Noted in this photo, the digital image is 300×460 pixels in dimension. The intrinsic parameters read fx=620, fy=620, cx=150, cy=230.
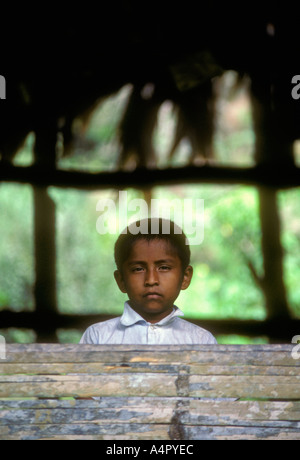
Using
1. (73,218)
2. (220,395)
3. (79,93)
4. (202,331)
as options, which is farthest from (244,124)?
(220,395)

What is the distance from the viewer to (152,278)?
5.60 feet

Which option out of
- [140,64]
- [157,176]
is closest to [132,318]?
[157,176]

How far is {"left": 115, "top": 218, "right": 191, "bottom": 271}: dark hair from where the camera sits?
5.87 feet

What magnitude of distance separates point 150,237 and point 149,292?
0.55ft

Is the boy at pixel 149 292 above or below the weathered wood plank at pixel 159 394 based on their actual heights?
above

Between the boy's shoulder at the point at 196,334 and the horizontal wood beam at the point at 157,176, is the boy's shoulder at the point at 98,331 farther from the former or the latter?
the horizontal wood beam at the point at 157,176

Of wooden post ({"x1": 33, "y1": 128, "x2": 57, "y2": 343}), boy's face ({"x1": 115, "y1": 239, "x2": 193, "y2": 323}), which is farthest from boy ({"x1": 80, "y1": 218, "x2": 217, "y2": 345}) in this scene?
wooden post ({"x1": 33, "y1": 128, "x2": 57, "y2": 343})

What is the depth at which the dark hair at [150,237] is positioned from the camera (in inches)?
70.5

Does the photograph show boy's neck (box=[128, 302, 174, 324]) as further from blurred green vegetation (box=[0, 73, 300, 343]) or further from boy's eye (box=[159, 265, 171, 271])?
blurred green vegetation (box=[0, 73, 300, 343])

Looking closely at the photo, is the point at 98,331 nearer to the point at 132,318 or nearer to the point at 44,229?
the point at 132,318

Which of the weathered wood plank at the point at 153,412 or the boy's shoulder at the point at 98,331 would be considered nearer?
the weathered wood plank at the point at 153,412

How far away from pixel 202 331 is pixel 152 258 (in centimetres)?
28

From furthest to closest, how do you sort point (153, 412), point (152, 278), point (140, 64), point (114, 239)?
point (114, 239), point (140, 64), point (152, 278), point (153, 412)

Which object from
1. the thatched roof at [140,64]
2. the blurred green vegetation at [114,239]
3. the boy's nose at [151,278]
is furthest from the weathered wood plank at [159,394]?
the thatched roof at [140,64]
